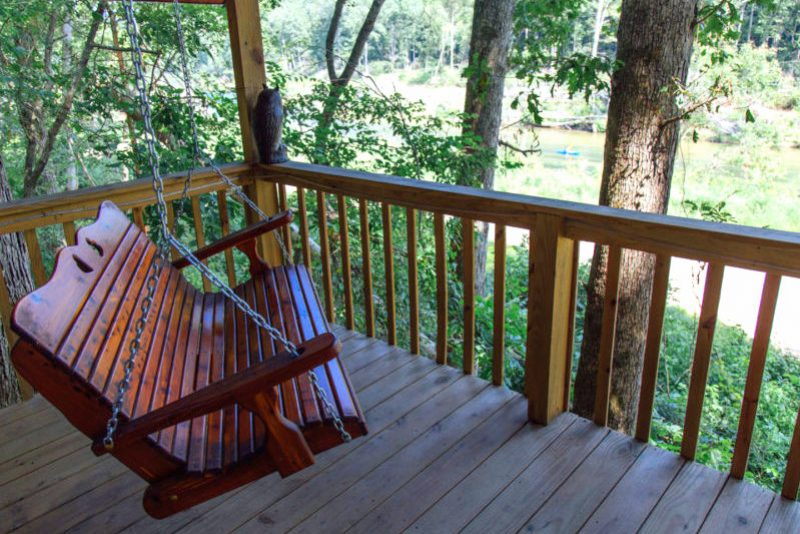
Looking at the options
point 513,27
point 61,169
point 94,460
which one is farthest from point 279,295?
point 61,169

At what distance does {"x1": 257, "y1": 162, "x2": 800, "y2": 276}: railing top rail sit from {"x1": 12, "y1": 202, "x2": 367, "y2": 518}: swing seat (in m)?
0.84

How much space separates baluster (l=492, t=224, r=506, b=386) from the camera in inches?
89.6

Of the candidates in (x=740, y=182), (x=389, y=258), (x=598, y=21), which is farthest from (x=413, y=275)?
(x=740, y=182)

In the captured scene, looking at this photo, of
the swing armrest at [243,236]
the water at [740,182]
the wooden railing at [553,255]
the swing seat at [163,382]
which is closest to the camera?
the swing seat at [163,382]

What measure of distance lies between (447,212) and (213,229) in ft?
9.64

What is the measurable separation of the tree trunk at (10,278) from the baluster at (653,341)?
3064 mm

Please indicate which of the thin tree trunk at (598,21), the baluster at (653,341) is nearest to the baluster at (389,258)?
the baluster at (653,341)

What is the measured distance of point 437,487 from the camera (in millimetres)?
1965

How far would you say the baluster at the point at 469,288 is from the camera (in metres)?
2.40

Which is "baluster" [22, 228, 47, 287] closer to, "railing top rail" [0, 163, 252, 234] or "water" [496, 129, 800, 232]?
"railing top rail" [0, 163, 252, 234]

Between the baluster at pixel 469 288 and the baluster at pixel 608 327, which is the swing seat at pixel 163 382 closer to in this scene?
the baluster at pixel 469 288

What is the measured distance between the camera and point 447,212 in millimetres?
2389

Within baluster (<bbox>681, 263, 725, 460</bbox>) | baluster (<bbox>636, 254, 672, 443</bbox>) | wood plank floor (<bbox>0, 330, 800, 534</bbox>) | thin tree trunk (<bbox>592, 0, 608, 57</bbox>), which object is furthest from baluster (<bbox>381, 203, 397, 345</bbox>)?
thin tree trunk (<bbox>592, 0, 608, 57</bbox>)

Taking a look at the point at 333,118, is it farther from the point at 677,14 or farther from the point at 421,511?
the point at 421,511
